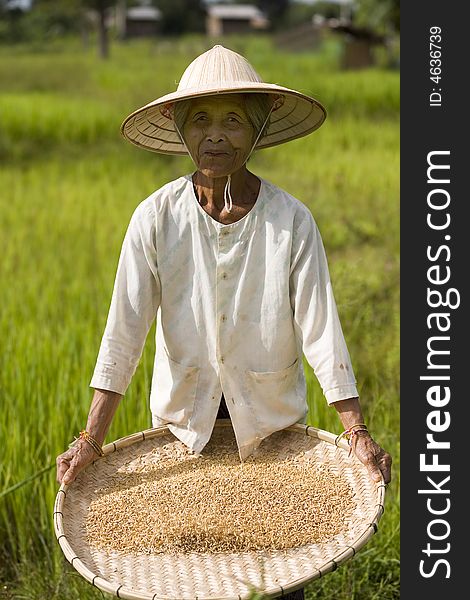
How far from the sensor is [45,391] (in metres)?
3.40

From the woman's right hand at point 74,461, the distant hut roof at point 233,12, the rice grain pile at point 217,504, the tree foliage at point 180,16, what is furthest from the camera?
the distant hut roof at point 233,12

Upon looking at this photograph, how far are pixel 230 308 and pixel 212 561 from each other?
0.56m

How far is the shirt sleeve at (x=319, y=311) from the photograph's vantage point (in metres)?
2.09

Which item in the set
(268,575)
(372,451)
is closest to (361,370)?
(372,451)

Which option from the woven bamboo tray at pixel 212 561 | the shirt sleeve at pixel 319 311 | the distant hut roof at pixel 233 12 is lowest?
the woven bamboo tray at pixel 212 561

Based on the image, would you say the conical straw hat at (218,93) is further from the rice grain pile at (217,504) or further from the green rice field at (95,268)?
the green rice field at (95,268)

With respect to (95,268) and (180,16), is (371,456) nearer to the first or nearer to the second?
(95,268)

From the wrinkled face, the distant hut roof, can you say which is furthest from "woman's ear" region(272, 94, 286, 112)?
the distant hut roof

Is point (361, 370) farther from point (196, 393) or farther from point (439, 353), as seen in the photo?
point (196, 393)

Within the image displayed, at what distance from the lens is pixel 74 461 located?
210 cm

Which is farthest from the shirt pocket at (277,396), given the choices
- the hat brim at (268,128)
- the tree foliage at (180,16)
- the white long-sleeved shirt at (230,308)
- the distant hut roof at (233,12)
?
the distant hut roof at (233,12)

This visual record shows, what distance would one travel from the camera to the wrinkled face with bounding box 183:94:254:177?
2.03 m

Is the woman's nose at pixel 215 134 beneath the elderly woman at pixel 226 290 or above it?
above

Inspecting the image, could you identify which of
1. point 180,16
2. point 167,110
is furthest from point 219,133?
point 180,16
